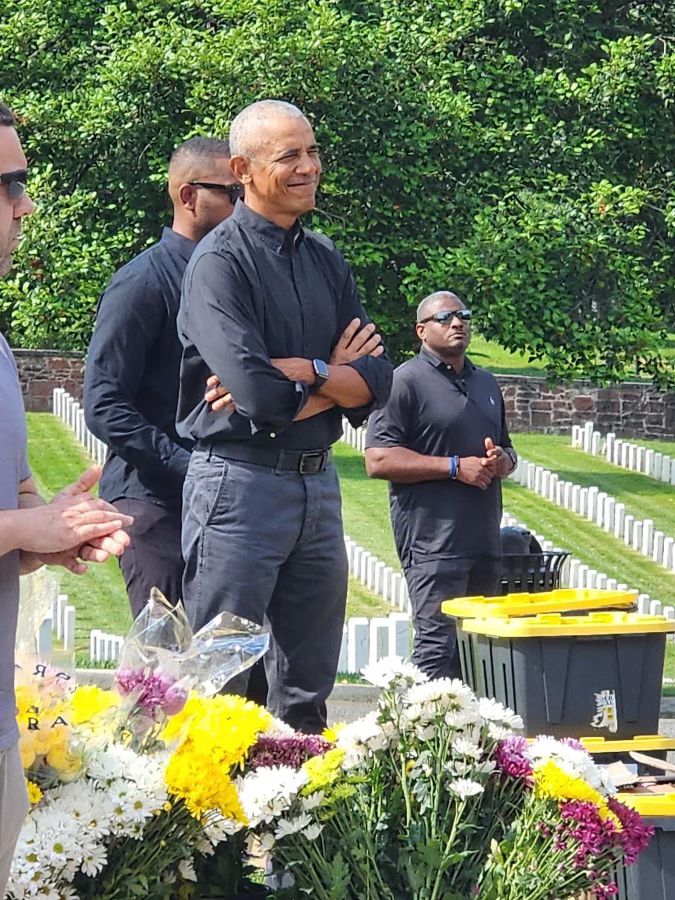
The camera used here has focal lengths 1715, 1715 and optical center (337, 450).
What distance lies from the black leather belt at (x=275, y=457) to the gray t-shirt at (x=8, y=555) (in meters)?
1.79

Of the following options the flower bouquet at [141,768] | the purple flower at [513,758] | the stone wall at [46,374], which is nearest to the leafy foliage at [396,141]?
the stone wall at [46,374]

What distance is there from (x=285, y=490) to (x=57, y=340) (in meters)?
16.5

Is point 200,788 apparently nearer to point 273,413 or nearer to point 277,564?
point 277,564

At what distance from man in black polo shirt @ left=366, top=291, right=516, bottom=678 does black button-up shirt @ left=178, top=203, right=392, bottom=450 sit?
2.37 metres

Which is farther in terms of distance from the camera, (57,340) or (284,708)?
(57,340)

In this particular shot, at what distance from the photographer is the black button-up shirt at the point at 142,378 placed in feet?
17.9

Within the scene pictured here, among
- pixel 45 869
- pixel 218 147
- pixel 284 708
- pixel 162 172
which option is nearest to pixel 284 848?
pixel 45 869

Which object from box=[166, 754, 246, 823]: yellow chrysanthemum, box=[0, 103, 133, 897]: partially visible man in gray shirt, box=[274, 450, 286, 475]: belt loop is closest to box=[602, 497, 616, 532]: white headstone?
box=[274, 450, 286, 475]: belt loop

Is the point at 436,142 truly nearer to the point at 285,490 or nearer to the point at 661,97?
the point at 661,97

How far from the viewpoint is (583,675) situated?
5797mm

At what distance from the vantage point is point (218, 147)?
5617 millimetres

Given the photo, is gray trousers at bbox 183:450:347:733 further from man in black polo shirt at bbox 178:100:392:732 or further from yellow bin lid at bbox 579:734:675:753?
yellow bin lid at bbox 579:734:675:753

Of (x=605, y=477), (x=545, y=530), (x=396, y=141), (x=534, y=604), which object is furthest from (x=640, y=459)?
(x=534, y=604)

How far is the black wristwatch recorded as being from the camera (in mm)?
4848
